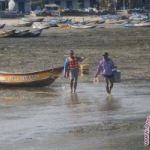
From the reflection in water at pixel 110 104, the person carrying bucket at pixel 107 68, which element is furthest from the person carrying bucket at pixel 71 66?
the reflection in water at pixel 110 104

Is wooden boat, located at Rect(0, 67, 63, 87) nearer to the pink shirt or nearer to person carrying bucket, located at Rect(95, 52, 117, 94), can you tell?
person carrying bucket, located at Rect(95, 52, 117, 94)

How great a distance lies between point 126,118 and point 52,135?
283cm

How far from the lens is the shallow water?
15164 millimetres

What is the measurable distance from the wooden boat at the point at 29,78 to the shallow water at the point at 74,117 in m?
0.25

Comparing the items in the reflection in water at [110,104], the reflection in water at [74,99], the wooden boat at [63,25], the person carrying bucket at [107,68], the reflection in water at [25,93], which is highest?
the person carrying bucket at [107,68]

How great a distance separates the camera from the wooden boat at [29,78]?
25891mm

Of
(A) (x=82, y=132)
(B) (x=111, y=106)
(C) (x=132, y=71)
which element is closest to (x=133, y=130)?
(A) (x=82, y=132)

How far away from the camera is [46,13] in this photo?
133 m

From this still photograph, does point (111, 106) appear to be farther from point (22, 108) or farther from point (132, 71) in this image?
point (132, 71)

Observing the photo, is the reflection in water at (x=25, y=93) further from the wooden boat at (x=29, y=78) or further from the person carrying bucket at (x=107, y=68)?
the person carrying bucket at (x=107, y=68)

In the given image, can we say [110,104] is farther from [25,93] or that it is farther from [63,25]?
[63,25]

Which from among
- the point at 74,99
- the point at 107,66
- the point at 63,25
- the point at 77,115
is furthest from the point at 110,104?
the point at 63,25

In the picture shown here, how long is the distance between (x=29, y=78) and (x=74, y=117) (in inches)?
291

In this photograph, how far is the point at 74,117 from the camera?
61.7ft
